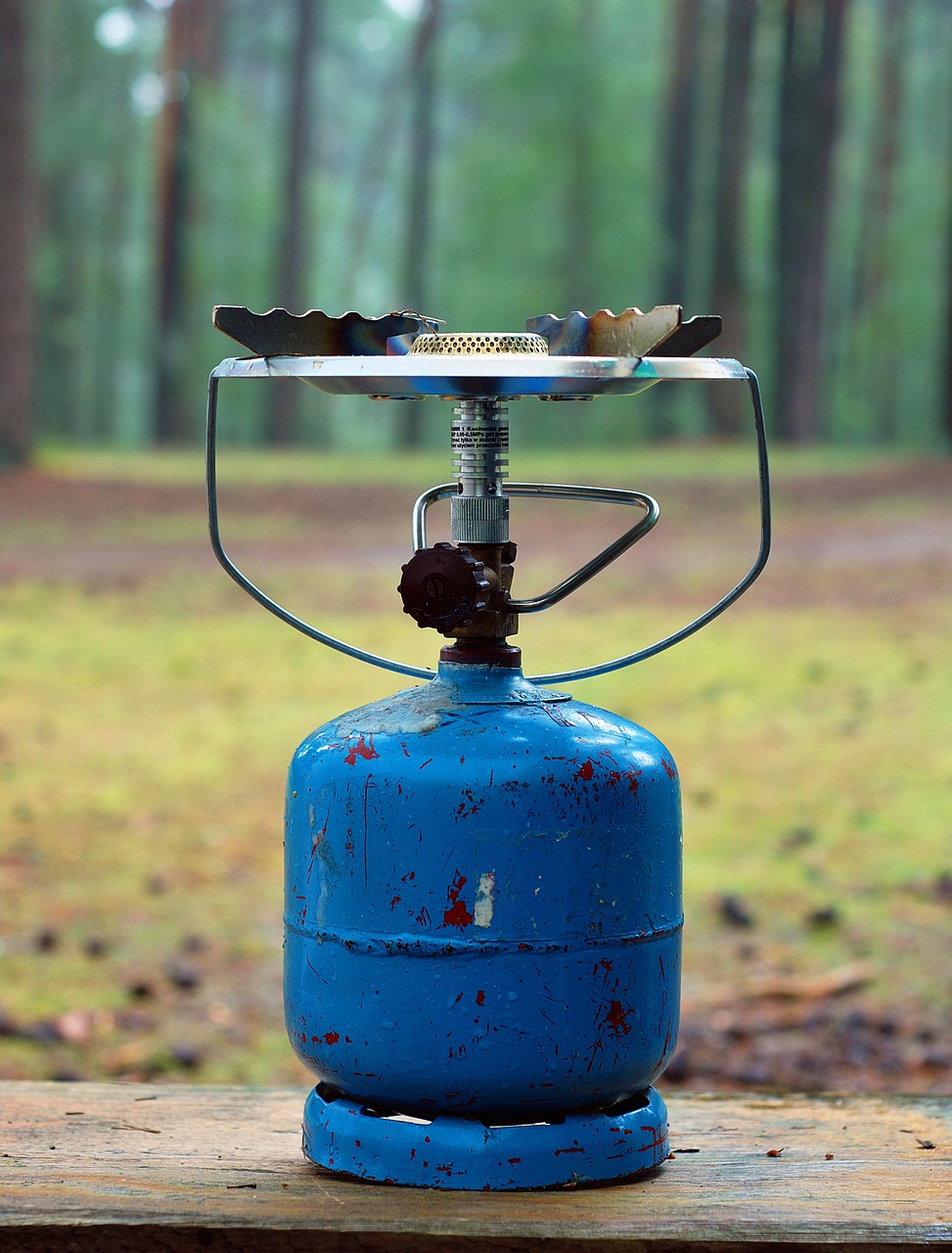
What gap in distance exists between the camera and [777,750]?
456 centimetres

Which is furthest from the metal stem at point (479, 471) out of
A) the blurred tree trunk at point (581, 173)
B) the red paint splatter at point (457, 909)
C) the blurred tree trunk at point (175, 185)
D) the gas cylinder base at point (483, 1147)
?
the blurred tree trunk at point (581, 173)

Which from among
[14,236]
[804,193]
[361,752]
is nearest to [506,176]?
[804,193]

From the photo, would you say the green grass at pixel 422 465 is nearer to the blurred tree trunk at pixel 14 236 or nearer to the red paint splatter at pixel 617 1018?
the blurred tree trunk at pixel 14 236

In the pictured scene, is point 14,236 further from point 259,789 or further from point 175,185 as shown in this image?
point 175,185

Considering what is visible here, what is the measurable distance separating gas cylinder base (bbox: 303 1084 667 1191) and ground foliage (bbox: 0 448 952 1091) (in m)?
1.45

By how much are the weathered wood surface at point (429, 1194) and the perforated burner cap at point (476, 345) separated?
0.81m

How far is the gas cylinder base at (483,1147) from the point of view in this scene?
1560 mm

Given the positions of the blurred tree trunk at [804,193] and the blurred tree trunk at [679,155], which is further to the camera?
the blurred tree trunk at [679,155]

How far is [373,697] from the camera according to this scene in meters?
4.95

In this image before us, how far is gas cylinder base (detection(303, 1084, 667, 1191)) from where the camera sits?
1.56m

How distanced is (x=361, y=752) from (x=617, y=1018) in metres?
0.36

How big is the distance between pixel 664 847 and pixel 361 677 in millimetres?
3531

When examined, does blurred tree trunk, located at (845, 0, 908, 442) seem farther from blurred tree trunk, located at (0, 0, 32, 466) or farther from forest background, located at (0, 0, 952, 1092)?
blurred tree trunk, located at (0, 0, 32, 466)

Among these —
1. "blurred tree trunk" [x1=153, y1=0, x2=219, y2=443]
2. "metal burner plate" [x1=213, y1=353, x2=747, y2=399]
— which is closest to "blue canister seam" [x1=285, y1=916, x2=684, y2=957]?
"metal burner plate" [x1=213, y1=353, x2=747, y2=399]
